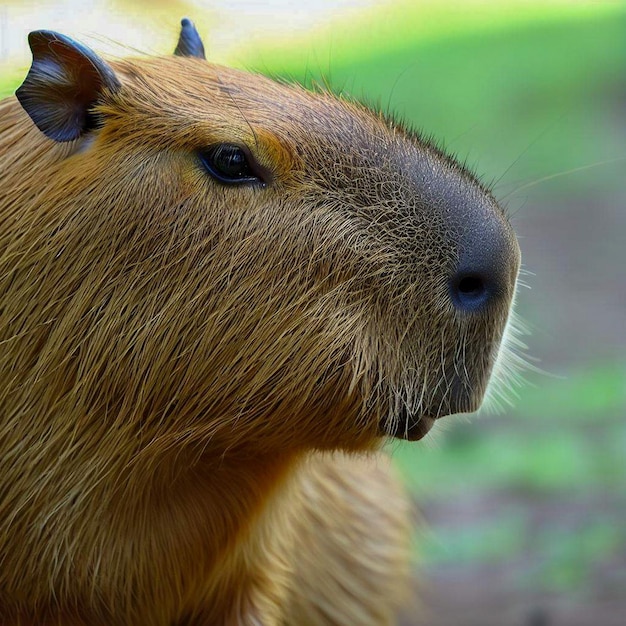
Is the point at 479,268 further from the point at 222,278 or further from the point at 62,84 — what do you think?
the point at 62,84

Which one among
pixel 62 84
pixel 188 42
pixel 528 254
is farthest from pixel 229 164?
pixel 528 254

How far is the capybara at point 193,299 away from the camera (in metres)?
2.63

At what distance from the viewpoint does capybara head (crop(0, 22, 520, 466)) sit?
2631 mm

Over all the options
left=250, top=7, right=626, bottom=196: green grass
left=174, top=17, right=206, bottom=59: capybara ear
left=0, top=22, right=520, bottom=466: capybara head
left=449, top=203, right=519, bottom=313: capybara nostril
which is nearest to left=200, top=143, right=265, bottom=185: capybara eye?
left=0, top=22, right=520, bottom=466: capybara head

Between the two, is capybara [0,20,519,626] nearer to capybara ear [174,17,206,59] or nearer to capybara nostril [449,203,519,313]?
capybara nostril [449,203,519,313]

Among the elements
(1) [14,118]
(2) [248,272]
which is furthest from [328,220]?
(1) [14,118]

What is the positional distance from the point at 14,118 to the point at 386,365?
130cm

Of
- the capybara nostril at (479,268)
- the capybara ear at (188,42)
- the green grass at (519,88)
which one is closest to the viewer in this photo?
the capybara nostril at (479,268)

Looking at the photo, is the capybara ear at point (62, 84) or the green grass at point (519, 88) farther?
the green grass at point (519, 88)

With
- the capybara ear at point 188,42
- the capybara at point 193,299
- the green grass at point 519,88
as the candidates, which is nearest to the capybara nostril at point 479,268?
the capybara at point 193,299

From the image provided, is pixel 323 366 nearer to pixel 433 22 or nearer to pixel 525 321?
pixel 525 321

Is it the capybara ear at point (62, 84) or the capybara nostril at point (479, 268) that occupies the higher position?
the capybara ear at point (62, 84)

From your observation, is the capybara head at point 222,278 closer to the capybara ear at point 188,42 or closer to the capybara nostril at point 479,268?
the capybara nostril at point 479,268

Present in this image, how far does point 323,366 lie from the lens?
263 centimetres
